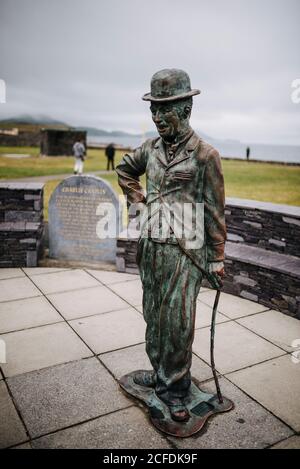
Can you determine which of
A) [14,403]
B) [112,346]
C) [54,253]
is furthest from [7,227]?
[14,403]

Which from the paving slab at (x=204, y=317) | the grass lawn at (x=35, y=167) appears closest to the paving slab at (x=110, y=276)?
the paving slab at (x=204, y=317)

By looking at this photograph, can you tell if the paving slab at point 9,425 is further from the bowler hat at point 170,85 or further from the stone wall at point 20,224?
the stone wall at point 20,224

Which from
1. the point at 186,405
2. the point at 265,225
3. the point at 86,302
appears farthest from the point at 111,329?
the point at 265,225

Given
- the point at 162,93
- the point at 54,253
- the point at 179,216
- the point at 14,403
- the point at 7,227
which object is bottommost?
the point at 14,403

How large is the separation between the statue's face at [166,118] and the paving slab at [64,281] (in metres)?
3.75

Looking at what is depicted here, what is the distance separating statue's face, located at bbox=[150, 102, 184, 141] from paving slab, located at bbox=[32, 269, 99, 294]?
12.3ft

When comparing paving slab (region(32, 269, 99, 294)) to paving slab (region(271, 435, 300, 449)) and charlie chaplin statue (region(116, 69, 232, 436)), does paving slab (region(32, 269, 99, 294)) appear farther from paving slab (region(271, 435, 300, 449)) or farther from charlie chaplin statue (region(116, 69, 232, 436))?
paving slab (region(271, 435, 300, 449))

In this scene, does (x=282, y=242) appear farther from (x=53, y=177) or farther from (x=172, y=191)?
(x=53, y=177)

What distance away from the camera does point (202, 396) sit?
10.8ft

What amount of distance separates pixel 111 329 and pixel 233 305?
1.84m

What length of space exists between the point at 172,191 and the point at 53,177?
1603cm

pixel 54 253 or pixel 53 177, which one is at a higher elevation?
pixel 53 177

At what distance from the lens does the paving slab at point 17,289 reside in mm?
5496

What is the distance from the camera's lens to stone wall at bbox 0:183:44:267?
21.5 feet
